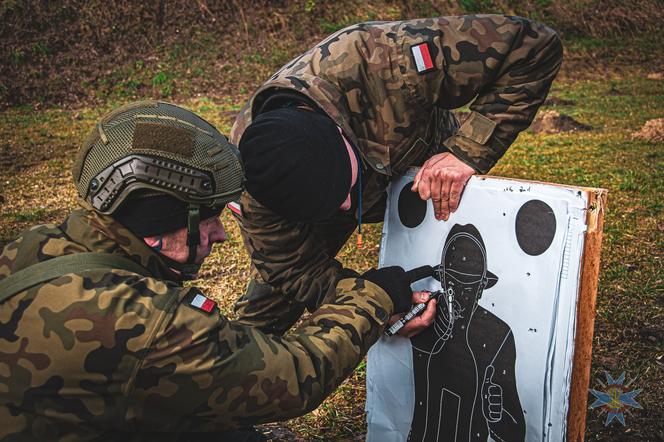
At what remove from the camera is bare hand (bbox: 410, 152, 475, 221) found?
2.26 m

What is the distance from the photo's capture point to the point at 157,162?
5.39 ft

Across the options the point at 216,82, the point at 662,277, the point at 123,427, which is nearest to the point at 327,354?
the point at 123,427

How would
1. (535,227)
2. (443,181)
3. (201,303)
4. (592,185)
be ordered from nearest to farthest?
(201,303) < (535,227) < (443,181) < (592,185)

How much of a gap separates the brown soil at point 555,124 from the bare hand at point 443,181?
669 centimetres

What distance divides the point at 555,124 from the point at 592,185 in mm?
2992

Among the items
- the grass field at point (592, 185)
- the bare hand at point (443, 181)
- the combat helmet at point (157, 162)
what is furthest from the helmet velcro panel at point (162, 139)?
the grass field at point (592, 185)

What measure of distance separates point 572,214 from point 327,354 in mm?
852

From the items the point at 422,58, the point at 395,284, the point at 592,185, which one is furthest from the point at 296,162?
the point at 592,185

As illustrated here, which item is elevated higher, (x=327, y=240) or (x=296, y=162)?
(x=296, y=162)

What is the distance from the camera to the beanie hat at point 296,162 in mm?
2107

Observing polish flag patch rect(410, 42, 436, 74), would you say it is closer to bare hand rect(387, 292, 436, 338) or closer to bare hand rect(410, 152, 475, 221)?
bare hand rect(410, 152, 475, 221)

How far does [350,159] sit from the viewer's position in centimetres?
232

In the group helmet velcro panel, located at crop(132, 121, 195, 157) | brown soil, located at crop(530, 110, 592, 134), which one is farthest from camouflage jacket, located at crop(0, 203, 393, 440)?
brown soil, located at crop(530, 110, 592, 134)

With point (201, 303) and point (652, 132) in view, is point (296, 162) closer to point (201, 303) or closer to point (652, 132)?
point (201, 303)
